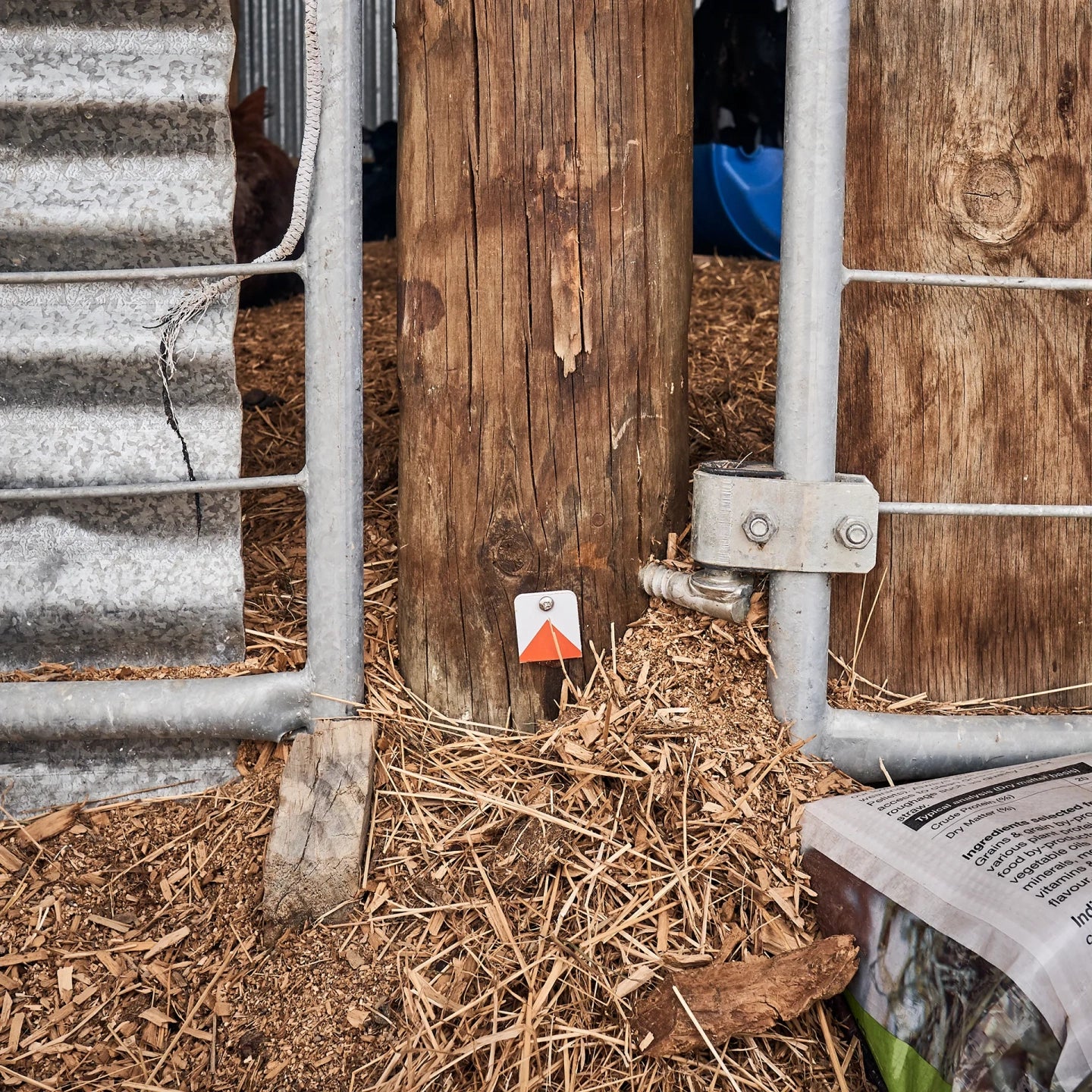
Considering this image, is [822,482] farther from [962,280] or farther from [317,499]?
[317,499]

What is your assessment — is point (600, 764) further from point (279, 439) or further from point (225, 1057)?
point (279, 439)

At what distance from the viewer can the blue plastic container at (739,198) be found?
164 inches

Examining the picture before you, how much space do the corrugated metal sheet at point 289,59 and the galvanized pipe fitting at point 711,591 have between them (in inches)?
304

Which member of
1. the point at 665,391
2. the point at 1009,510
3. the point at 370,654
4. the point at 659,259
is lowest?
the point at 370,654

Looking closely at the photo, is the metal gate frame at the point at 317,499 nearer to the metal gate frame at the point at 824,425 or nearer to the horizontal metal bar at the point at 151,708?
the horizontal metal bar at the point at 151,708

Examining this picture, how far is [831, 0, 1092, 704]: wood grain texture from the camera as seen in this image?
1.60 metres

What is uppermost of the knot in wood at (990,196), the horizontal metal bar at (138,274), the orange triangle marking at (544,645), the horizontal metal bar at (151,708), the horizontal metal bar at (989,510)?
the knot in wood at (990,196)

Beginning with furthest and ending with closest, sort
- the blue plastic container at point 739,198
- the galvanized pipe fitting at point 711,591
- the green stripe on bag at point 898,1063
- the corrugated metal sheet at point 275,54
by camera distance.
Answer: the corrugated metal sheet at point 275,54 < the blue plastic container at point 739,198 < the galvanized pipe fitting at point 711,591 < the green stripe on bag at point 898,1063

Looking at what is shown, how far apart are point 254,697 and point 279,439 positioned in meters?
0.89

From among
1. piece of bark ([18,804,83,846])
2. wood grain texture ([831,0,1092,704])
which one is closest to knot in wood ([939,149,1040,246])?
wood grain texture ([831,0,1092,704])

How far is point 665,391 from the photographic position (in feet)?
5.37

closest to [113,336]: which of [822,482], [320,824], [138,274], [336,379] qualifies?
[138,274]

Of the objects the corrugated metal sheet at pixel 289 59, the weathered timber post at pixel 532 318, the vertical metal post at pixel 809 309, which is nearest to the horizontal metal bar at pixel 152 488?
the weathered timber post at pixel 532 318

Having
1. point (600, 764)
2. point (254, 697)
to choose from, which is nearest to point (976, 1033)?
point (600, 764)
